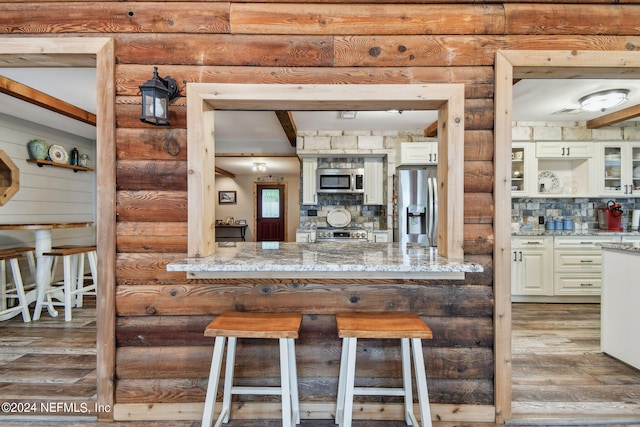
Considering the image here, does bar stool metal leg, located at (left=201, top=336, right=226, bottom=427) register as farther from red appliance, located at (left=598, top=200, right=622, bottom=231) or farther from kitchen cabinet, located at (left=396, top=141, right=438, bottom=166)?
red appliance, located at (left=598, top=200, right=622, bottom=231)

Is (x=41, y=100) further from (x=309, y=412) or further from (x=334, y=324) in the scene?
(x=309, y=412)

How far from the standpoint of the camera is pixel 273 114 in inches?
157

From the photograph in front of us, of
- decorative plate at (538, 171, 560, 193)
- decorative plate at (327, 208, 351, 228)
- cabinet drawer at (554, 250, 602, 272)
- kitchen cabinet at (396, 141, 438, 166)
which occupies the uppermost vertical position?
kitchen cabinet at (396, 141, 438, 166)

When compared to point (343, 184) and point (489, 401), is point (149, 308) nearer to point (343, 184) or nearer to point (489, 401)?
point (489, 401)

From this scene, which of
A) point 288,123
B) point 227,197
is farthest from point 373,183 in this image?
point 227,197

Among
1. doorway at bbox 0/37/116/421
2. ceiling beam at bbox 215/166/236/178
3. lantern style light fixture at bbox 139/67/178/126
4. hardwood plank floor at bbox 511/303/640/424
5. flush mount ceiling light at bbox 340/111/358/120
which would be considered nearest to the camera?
lantern style light fixture at bbox 139/67/178/126

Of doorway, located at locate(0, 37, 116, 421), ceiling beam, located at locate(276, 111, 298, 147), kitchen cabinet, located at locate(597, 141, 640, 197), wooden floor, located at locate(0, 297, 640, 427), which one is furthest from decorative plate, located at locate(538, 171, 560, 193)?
doorway, located at locate(0, 37, 116, 421)

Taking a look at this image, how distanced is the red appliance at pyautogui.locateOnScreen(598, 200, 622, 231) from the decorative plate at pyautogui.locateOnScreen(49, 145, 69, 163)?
7.46 m

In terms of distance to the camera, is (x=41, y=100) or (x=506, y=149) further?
(x=41, y=100)

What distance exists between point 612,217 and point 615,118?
1284 mm

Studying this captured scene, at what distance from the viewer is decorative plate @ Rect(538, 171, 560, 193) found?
14.9 feet

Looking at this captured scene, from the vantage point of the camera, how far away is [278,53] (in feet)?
6.15

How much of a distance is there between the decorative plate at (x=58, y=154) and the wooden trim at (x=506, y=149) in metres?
5.33

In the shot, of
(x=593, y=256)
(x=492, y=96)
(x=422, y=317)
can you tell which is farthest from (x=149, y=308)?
(x=593, y=256)
